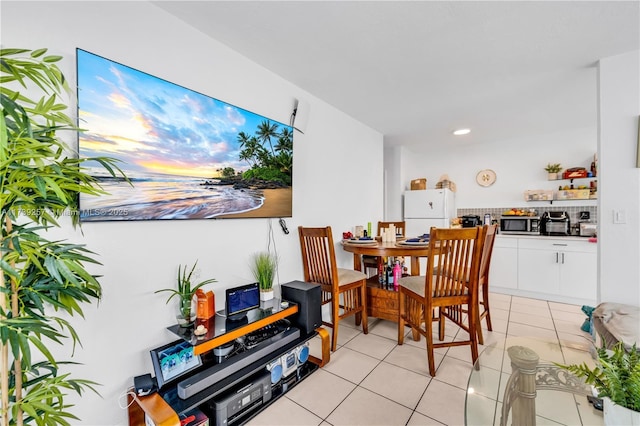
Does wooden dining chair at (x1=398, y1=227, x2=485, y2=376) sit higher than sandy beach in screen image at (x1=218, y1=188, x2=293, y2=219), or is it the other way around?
sandy beach in screen image at (x1=218, y1=188, x2=293, y2=219)

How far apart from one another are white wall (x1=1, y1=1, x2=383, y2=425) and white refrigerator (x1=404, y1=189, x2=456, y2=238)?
294cm

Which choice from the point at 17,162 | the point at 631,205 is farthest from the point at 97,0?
the point at 631,205

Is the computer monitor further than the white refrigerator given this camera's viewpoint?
No

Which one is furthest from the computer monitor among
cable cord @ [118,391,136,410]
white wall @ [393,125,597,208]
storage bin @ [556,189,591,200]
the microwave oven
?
storage bin @ [556,189,591,200]

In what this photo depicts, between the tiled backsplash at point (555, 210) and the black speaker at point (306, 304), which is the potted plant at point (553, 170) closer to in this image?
the tiled backsplash at point (555, 210)

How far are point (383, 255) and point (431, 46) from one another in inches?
67.1

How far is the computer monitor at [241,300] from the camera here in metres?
1.71

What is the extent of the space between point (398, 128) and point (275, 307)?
309cm

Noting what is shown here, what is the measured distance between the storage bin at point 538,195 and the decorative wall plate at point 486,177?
0.52m

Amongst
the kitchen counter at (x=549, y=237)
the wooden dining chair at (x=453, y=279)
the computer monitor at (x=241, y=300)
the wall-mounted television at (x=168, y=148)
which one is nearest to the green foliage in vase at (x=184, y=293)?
the computer monitor at (x=241, y=300)

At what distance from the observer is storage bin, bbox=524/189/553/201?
12.9ft

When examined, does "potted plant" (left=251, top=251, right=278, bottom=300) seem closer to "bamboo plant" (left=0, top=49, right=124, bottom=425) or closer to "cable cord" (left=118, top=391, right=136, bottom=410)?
"cable cord" (left=118, top=391, right=136, bottom=410)

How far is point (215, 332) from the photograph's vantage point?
1.51m

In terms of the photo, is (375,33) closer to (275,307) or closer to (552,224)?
(275,307)
